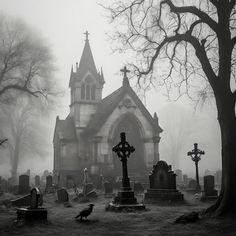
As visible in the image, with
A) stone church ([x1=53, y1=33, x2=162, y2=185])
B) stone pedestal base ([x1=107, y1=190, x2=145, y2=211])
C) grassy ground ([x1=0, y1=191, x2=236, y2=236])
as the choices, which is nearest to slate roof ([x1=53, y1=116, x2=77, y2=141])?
stone church ([x1=53, y1=33, x2=162, y2=185])

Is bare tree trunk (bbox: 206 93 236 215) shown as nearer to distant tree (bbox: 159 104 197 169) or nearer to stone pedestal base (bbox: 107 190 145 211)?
stone pedestal base (bbox: 107 190 145 211)

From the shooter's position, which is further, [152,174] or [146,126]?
[146,126]

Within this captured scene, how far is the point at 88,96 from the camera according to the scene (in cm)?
3148

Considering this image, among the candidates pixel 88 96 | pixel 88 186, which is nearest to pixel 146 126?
pixel 88 96

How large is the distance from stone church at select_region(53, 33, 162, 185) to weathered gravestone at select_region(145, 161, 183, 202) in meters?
10.9

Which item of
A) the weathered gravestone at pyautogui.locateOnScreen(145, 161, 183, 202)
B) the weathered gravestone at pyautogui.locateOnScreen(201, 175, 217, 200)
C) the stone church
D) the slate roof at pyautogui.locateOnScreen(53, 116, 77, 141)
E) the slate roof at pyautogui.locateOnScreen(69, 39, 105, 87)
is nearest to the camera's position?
the weathered gravestone at pyautogui.locateOnScreen(145, 161, 183, 202)

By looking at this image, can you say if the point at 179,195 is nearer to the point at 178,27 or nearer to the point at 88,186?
the point at 88,186

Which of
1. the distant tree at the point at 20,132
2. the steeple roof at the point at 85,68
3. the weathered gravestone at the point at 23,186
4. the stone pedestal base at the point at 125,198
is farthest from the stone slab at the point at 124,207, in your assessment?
the distant tree at the point at 20,132

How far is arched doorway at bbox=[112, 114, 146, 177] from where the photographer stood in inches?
1129

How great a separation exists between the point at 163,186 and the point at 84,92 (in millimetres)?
17613

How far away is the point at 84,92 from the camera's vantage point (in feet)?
103

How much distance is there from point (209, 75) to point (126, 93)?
1963 centimetres

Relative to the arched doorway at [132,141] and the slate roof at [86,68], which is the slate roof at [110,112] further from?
the slate roof at [86,68]

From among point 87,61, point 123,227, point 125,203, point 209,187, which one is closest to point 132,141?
point 87,61
